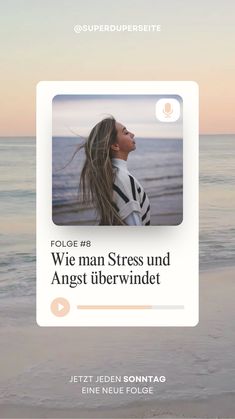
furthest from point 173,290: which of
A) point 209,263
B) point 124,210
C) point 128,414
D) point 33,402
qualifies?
point 33,402

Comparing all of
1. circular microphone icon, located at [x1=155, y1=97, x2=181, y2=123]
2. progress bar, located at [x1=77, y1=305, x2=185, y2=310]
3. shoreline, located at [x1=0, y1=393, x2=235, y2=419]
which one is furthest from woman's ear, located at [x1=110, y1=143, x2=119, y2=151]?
shoreline, located at [x1=0, y1=393, x2=235, y2=419]

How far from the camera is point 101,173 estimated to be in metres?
1.30

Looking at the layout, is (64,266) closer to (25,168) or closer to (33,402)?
(25,168)

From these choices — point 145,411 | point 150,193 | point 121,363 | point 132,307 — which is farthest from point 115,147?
point 145,411

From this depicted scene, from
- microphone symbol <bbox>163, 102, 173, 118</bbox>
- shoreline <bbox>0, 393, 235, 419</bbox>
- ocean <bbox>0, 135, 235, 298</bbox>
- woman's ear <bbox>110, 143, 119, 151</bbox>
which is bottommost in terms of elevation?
shoreline <bbox>0, 393, 235, 419</bbox>

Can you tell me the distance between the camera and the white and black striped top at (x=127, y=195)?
50.7 inches

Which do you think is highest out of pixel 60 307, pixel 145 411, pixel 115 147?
pixel 115 147

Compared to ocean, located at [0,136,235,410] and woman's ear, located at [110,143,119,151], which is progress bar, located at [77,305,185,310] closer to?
ocean, located at [0,136,235,410]

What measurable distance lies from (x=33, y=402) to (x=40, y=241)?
0.39 m

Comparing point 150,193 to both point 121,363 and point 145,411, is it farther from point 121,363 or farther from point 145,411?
point 145,411

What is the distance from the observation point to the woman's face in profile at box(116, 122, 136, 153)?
1285 millimetres

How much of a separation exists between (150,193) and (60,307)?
341 millimetres

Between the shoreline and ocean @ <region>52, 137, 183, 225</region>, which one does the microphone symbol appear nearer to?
ocean @ <region>52, 137, 183, 225</region>

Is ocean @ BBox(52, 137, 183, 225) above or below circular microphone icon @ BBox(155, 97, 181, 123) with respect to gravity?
below
